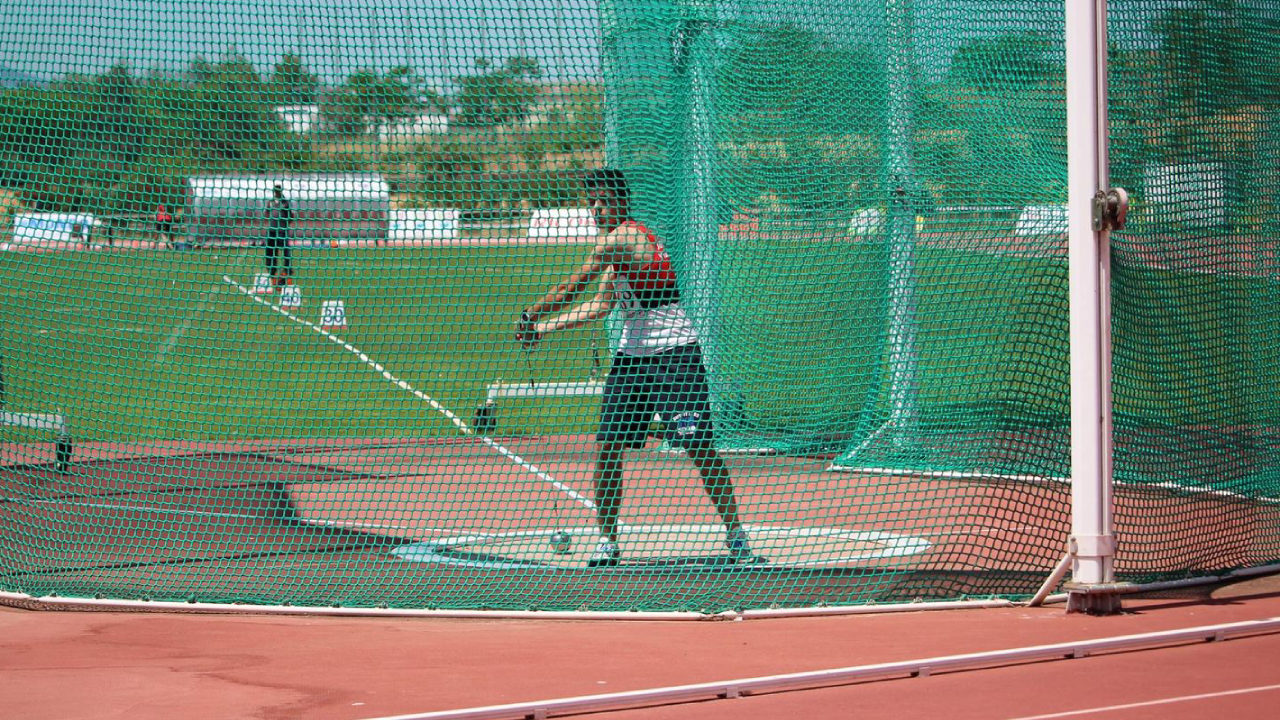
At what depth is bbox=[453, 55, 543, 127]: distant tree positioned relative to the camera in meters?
5.64

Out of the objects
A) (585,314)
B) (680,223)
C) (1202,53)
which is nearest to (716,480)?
(585,314)

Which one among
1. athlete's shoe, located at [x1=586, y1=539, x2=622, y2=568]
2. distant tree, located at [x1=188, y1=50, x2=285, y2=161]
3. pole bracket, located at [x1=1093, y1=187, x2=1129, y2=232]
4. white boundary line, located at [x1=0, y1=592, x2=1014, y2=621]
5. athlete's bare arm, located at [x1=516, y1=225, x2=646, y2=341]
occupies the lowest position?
white boundary line, located at [x1=0, y1=592, x2=1014, y2=621]

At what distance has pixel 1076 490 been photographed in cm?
517

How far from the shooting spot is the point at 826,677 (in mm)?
4211

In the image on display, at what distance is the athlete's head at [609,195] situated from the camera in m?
5.89

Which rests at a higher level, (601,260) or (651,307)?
(601,260)

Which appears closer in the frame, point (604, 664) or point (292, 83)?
point (604, 664)

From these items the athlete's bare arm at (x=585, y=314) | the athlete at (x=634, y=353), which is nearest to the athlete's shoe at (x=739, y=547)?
the athlete at (x=634, y=353)

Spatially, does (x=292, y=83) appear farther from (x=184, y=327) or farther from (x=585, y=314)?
(x=585, y=314)

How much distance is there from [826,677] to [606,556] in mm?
1901

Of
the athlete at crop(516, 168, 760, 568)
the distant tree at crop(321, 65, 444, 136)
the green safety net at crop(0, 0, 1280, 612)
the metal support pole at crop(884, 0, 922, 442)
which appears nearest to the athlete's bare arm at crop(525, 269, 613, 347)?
the athlete at crop(516, 168, 760, 568)

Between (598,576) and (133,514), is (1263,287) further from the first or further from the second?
(133,514)

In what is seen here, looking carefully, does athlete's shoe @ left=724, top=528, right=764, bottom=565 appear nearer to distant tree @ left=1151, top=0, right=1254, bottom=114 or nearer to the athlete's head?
the athlete's head

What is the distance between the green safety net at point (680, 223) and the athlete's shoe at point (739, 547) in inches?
1.0
